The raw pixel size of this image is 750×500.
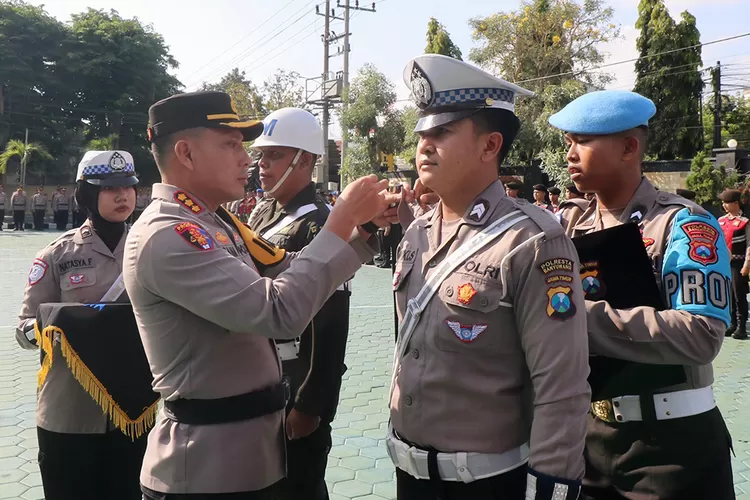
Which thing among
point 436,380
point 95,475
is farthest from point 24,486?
point 436,380

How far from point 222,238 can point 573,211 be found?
152 centimetres

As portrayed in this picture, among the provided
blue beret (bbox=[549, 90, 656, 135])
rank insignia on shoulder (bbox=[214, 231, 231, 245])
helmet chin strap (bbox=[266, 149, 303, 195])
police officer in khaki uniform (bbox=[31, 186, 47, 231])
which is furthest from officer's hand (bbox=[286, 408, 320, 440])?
police officer in khaki uniform (bbox=[31, 186, 47, 231])

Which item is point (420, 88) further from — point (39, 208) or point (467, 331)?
point (39, 208)

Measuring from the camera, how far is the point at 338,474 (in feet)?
13.5

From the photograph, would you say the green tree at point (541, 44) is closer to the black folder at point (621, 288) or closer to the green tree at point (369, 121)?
the green tree at point (369, 121)

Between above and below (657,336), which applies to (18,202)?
above

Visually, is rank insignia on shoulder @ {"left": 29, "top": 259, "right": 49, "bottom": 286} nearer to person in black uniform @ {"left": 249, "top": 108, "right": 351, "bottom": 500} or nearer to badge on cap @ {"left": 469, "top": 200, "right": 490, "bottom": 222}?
person in black uniform @ {"left": 249, "top": 108, "right": 351, "bottom": 500}

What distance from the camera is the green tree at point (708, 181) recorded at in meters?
17.0

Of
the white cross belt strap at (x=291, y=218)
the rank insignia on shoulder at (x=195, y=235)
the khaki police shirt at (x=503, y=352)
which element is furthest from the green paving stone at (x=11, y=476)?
the khaki police shirt at (x=503, y=352)

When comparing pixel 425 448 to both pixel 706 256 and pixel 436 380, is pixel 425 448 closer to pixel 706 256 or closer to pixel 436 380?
pixel 436 380

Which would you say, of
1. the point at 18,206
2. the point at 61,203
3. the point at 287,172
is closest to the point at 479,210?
the point at 287,172

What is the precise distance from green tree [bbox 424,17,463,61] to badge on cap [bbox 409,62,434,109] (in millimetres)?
25074

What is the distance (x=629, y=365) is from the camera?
2.07m

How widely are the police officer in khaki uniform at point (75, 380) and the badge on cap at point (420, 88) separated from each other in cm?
179
